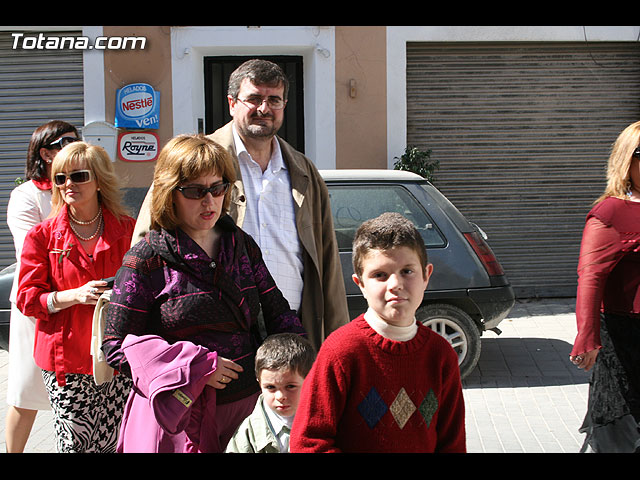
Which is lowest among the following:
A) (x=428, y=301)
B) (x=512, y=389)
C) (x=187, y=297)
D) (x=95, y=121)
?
(x=512, y=389)

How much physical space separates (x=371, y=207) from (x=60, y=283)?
3.47 metres

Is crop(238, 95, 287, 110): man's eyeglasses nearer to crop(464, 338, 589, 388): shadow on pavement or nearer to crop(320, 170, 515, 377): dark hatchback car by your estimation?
crop(320, 170, 515, 377): dark hatchback car

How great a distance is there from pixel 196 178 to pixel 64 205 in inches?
50.2

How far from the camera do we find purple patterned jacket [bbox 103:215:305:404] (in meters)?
2.37

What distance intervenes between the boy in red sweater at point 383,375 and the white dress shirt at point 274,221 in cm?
120

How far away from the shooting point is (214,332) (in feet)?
7.99

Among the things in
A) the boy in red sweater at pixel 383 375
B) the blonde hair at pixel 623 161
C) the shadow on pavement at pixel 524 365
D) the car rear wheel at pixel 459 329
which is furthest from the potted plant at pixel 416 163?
the boy in red sweater at pixel 383 375

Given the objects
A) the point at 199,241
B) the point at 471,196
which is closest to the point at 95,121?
the point at 471,196

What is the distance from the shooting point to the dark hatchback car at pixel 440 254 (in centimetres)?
623

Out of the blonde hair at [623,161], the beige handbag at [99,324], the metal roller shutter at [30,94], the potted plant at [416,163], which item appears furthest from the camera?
the metal roller shutter at [30,94]

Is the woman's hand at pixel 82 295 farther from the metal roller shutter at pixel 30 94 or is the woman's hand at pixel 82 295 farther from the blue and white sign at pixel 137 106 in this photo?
the metal roller shutter at pixel 30 94

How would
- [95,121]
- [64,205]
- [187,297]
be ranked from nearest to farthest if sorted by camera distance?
1. [187,297]
2. [64,205]
3. [95,121]

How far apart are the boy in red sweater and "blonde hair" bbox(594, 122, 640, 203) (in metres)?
1.96

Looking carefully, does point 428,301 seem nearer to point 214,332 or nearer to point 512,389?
point 512,389
